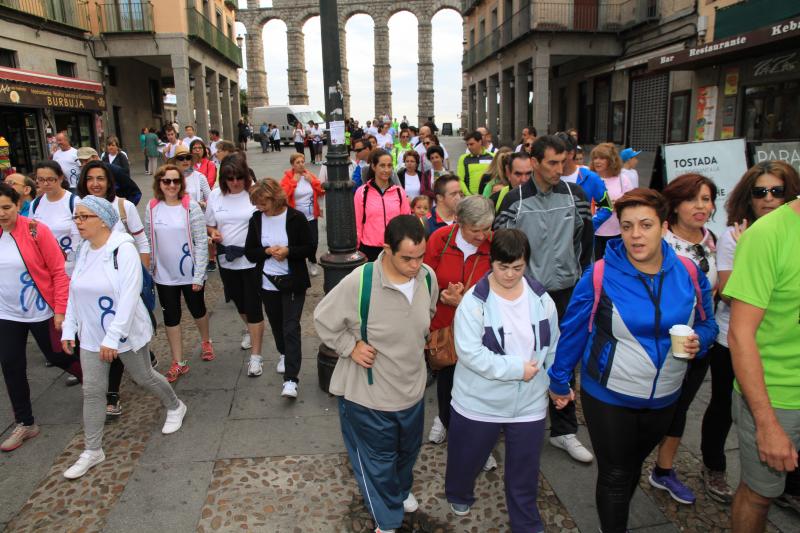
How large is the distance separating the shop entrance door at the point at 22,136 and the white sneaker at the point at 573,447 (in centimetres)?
1860

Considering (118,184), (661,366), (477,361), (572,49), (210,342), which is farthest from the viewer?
(572,49)

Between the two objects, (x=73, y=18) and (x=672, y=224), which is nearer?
(x=672, y=224)

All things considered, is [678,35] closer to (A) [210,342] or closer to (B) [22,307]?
(A) [210,342]

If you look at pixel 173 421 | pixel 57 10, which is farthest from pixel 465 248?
pixel 57 10

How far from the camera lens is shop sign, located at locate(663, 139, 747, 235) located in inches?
209

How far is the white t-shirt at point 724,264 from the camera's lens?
302 centimetres

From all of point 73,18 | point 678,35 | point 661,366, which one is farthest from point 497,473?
point 73,18

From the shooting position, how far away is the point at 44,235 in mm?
3916

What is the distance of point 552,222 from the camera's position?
3.52m

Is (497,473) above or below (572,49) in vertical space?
below

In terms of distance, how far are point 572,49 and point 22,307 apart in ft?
74.9

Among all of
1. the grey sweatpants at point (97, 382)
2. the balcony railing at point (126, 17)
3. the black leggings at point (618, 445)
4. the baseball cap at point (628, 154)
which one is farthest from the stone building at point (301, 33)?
the black leggings at point (618, 445)

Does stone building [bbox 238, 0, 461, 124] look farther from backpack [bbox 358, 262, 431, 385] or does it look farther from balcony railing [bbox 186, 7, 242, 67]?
backpack [bbox 358, 262, 431, 385]

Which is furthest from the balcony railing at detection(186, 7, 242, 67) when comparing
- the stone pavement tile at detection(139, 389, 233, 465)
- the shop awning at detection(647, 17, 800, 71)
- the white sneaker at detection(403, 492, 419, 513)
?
the white sneaker at detection(403, 492, 419, 513)
